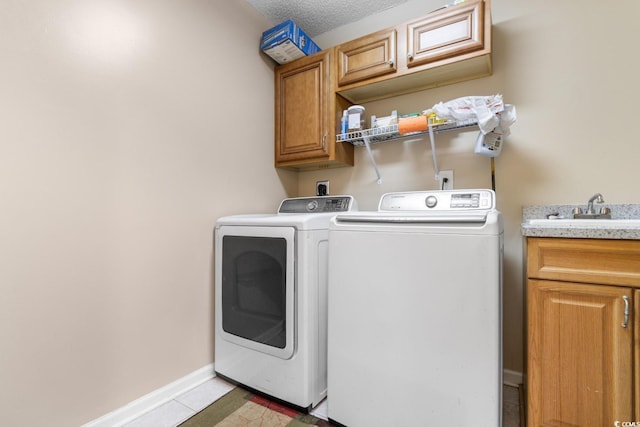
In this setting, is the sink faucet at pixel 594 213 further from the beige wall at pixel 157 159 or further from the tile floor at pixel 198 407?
the tile floor at pixel 198 407

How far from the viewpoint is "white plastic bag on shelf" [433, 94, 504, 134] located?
55.5 inches

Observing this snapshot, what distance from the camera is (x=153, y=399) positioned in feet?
4.82

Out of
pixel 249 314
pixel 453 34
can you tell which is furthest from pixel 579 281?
pixel 249 314

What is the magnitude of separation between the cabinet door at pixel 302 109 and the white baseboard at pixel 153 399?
1.51 m

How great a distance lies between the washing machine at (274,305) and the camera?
142 centimetres

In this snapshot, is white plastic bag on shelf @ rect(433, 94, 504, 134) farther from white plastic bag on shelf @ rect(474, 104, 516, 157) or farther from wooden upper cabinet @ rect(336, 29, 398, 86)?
wooden upper cabinet @ rect(336, 29, 398, 86)

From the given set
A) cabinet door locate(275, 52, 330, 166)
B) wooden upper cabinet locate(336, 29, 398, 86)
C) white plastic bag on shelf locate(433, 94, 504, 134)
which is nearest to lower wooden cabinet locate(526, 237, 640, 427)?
white plastic bag on shelf locate(433, 94, 504, 134)

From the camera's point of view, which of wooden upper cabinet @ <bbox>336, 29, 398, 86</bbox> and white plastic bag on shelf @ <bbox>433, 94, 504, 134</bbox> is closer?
white plastic bag on shelf @ <bbox>433, 94, 504, 134</bbox>

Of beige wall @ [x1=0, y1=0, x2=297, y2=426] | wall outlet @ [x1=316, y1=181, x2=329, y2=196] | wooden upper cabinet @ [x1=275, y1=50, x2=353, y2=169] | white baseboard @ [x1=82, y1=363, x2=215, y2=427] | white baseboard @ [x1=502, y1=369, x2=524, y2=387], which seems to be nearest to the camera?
beige wall @ [x1=0, y1=0, x2=297, y2=426]

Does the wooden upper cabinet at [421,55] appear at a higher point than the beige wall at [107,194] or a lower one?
higher

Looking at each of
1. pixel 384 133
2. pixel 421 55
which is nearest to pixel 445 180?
pixel 384 133

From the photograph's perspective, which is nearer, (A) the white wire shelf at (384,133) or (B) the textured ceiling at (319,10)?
(A) the white wire shelf at (384,133)

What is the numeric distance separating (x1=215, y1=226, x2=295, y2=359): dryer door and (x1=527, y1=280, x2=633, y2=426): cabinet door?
1.00 metres

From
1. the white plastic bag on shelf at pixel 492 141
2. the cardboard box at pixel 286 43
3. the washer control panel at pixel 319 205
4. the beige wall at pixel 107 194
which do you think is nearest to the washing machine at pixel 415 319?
the washer control panel at pixel 319 205
